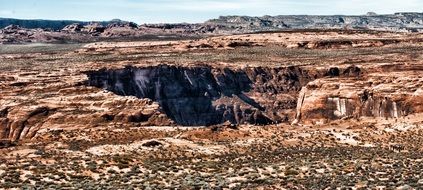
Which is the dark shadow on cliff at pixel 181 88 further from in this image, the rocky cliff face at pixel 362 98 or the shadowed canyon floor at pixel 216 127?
the rocky cliff face at pixel 362 98

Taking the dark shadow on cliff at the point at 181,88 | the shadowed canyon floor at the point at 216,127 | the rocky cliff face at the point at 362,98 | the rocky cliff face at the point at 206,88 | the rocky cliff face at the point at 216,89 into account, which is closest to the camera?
the shadowed canyon floor at the point at 216,127

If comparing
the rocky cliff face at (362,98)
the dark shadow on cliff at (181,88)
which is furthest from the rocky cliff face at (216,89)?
the rocky cliff face at (362,98)

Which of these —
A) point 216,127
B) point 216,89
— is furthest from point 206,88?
point 216,127

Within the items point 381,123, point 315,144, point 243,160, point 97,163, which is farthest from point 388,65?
point 97,163

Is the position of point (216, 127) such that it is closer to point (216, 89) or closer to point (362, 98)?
point (362, 98)

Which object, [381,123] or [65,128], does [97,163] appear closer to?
[65,128]

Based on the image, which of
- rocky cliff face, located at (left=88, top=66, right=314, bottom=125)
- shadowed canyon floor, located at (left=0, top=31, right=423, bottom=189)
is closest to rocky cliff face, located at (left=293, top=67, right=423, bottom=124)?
shadowed canyon floor, located at (left=0, top=31, right=423, bottom=189)

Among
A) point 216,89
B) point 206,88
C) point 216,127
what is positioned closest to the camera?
point 216,127

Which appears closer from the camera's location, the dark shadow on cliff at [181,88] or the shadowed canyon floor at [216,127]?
the shadowed canyon floor at [216,127]
